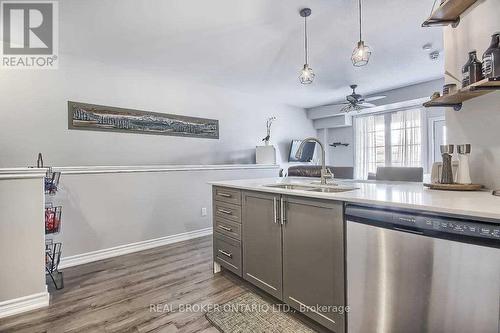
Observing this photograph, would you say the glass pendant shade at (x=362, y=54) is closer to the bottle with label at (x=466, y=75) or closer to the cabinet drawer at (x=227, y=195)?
the bottle with label at (x=466, y=75)

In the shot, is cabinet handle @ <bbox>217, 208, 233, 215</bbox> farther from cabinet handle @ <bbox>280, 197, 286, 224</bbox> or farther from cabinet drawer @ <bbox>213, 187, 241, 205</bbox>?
cabinet handle @ <bbox>280, 197, 286, 224</bbox>

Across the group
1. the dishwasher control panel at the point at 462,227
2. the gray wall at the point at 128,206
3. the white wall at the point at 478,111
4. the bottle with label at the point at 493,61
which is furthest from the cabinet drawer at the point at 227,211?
the bottle with label at the point at 493,61

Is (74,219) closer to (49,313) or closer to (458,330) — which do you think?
(49,313)

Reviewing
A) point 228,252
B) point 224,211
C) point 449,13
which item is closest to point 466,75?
point 449,13

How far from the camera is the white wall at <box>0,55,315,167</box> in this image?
2691 mm

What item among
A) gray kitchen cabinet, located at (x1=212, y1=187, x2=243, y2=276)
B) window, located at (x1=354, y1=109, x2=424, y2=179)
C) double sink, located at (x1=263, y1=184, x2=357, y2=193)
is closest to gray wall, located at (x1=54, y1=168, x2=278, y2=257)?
gray kitchen cabinet, located at (x1=212, y1=187, x2=243, y2=276)

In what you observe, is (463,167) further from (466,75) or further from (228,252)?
(228,252)

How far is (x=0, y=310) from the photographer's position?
188 centimetres

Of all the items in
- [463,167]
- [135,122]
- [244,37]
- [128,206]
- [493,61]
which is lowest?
[128,206]

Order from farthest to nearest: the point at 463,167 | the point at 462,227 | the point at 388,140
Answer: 1. the point at 388,140
2. the point at 463,167
3. the point at 462,227

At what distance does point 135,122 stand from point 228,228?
2.13 metres

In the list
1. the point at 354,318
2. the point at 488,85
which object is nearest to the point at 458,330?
the point at 354,318

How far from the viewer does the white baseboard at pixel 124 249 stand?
9.26ft

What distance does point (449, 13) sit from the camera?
1.61 meters
